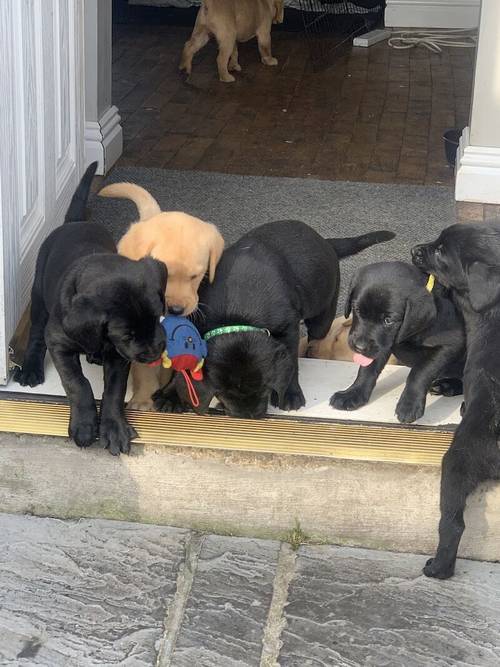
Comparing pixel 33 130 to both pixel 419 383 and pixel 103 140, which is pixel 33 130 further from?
pixel 103 140

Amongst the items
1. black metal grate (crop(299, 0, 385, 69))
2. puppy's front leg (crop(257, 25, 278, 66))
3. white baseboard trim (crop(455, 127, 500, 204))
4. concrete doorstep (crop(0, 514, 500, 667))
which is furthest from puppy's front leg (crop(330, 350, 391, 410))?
black metal grate (crop(299, 0, 385, 69))

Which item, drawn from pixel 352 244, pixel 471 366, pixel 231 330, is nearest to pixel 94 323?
pixel 231 330

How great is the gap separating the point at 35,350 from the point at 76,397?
423mm

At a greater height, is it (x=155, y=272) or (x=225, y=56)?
(x=155, y=272)

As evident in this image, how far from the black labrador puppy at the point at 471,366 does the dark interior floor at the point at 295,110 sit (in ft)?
9.35

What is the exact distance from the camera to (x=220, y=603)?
2.90 metres

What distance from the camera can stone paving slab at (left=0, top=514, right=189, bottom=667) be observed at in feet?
8.85

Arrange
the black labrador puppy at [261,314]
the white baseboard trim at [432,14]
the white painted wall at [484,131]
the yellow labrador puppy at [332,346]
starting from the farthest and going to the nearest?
the white baseboard trim at [432,14]
the white painted wall at [484,131]
the yellow labrador puppy at [332,346]
the black labrador puppy at [261,314]

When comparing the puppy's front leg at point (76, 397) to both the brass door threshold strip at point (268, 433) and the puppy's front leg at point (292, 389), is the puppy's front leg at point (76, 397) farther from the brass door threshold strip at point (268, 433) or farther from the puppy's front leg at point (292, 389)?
the puppy's front leg at point (292, 389)

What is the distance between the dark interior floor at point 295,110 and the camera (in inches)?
253

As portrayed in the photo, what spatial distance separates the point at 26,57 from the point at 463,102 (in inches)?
201

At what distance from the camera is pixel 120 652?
2693 millimetres

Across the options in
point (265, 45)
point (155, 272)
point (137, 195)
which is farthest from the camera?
point (265, 45)

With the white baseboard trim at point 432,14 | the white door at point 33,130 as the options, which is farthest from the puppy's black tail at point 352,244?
the white baseboard trim at point 432,14
